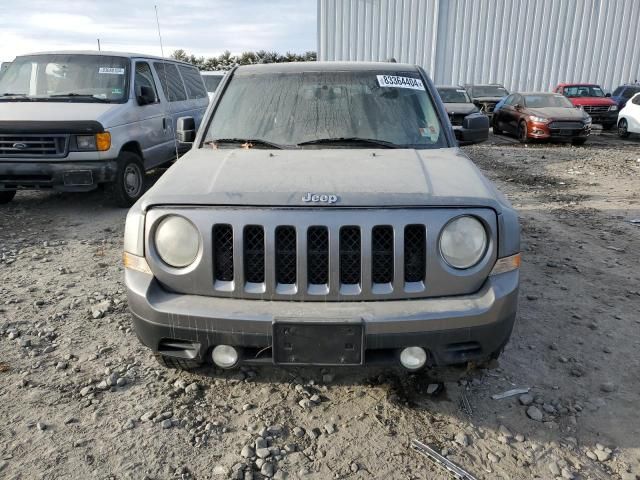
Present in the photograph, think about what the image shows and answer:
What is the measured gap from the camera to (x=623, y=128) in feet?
52.7

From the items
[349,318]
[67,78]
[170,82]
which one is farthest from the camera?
[170,82]

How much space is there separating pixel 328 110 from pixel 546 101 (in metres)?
13.6

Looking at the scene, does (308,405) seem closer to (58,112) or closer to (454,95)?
(58,112)

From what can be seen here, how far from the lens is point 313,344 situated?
7.47ft

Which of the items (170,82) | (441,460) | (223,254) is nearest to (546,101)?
(170,82)

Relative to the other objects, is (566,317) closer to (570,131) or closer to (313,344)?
(313,344)

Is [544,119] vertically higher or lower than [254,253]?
lower

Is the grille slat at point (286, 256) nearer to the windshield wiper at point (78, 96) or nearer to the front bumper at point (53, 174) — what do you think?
the front bumper at point (53, 174)

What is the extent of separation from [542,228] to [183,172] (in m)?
4.87

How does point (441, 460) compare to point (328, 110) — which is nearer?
point (441, 460)

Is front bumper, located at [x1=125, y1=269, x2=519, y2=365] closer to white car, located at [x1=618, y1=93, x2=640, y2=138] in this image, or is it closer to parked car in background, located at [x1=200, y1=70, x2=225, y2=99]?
parked car in background, located at [x1=200, y1=70, x2=225, y2=99]

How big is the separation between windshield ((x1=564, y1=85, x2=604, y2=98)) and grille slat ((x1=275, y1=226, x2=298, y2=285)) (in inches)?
758

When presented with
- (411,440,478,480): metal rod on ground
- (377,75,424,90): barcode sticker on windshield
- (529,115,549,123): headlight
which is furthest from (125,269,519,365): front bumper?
(529,115,549,123): headlight

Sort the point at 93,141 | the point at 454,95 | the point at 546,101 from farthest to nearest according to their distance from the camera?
the point at 454,95 < the point at 546,101 < the point at 93,141
